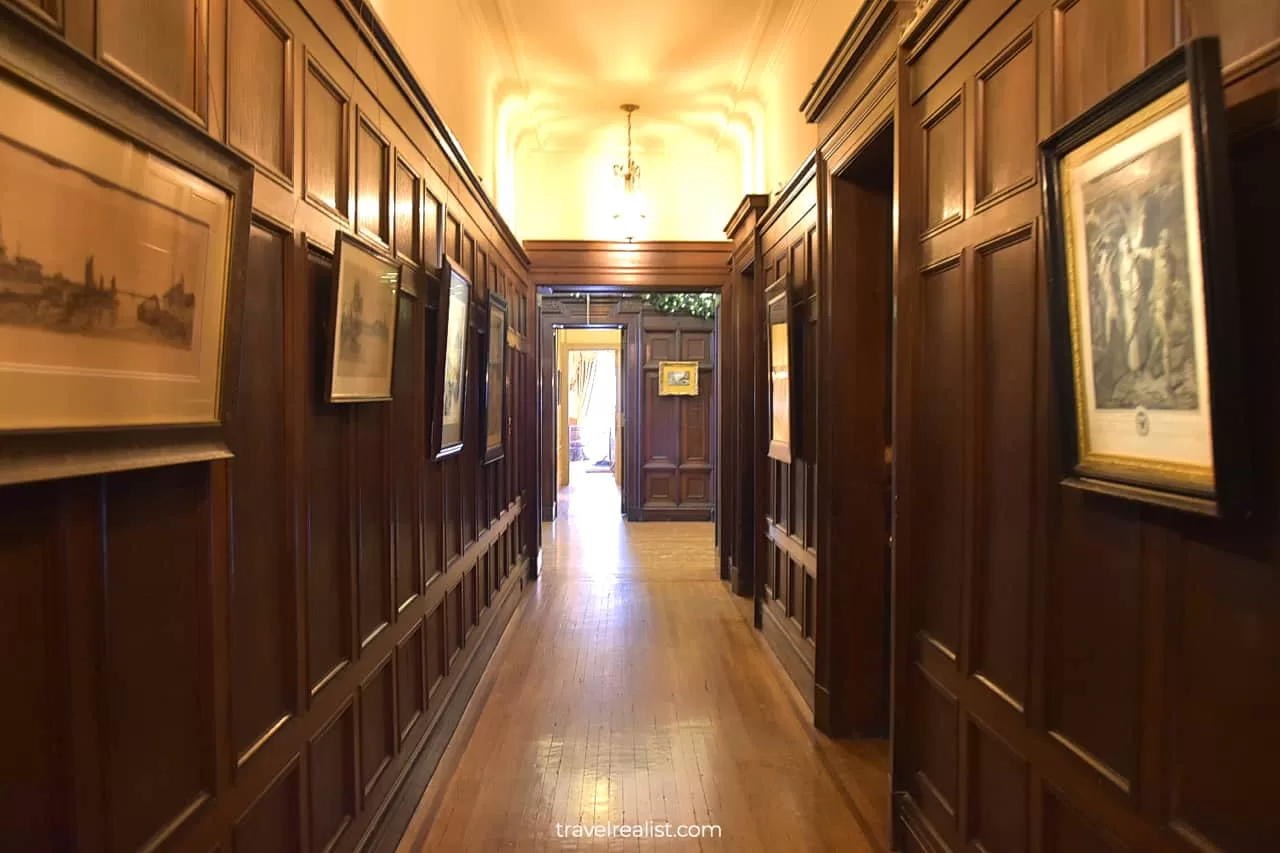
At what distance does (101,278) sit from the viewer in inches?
40.8

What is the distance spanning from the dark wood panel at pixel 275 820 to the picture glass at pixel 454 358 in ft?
4.87

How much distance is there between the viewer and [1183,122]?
1.17 m

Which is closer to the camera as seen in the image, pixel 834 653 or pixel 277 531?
pixel 277 531

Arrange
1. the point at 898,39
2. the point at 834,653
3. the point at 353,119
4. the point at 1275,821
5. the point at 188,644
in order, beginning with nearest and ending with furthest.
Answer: the point at 1275,821 < the point at 188,644 < the point at 353,119 < the point at 898,39 < the point at 834,653

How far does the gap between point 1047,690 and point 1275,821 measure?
1.91 ft

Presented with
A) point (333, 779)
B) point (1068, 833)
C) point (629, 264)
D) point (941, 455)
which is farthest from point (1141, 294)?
point (629, 264)

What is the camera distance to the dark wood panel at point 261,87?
1.52 meters

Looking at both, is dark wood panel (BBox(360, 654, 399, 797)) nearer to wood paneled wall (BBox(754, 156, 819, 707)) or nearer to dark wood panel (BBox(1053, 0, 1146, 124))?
wood paneled wall (BBox(754, 156, 819, 707))

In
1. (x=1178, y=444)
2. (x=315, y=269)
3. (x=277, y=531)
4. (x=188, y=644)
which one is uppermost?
(x=315, y=269)

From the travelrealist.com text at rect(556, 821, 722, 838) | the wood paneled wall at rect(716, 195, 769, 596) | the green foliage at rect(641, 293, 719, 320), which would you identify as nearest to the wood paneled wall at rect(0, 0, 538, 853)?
the travelrealist.com text at rect(556, 821, 722, 838)

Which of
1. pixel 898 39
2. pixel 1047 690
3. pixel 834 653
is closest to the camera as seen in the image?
pixel 1047 690

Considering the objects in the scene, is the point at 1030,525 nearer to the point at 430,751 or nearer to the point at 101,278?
the point at 101,278

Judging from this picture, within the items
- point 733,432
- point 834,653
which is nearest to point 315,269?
point 834,653

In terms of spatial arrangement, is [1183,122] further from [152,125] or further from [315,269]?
[315,269]
